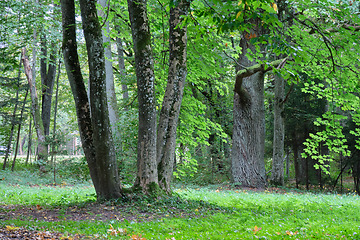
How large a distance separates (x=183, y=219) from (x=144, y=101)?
290cm

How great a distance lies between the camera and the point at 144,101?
7637 millimetres

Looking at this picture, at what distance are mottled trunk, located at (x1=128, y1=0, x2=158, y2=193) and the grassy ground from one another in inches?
24.4

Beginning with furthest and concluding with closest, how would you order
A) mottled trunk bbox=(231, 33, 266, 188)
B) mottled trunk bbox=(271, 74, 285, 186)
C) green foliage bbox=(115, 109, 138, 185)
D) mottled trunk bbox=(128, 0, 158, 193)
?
1. mottled trunk bbox=(271, 74, 285, 186)
2. mottled trunk bbox=(231, 33, 266, 188)
3. green foliage bbox=(115, 109, 138, 185)
4. mottled trunk bbox=(128, 0, 158, 193)

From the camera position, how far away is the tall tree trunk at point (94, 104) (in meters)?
7.24

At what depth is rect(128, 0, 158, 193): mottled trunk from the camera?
753 centimetres

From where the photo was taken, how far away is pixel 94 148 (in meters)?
7.42

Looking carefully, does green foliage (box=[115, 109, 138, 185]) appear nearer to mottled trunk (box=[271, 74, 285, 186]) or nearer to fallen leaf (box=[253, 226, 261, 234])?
mottled trunk (box=[271, 74, 285, 186])

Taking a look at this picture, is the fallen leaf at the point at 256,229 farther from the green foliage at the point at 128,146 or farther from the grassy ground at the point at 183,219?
the green foliage at the point at 128,146

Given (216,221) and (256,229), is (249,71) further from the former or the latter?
(256,229)

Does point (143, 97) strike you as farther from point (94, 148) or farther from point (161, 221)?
point (161, 221)

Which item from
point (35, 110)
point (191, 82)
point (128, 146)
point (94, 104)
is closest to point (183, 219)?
point (94, 104)

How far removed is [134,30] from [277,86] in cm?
1081

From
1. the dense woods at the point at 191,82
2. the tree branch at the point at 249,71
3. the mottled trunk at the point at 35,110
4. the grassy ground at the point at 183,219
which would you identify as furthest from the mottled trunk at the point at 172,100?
the mottled trunk at the point at 35,110

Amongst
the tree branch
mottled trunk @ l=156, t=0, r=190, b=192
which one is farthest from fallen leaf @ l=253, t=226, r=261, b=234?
the tree branch
